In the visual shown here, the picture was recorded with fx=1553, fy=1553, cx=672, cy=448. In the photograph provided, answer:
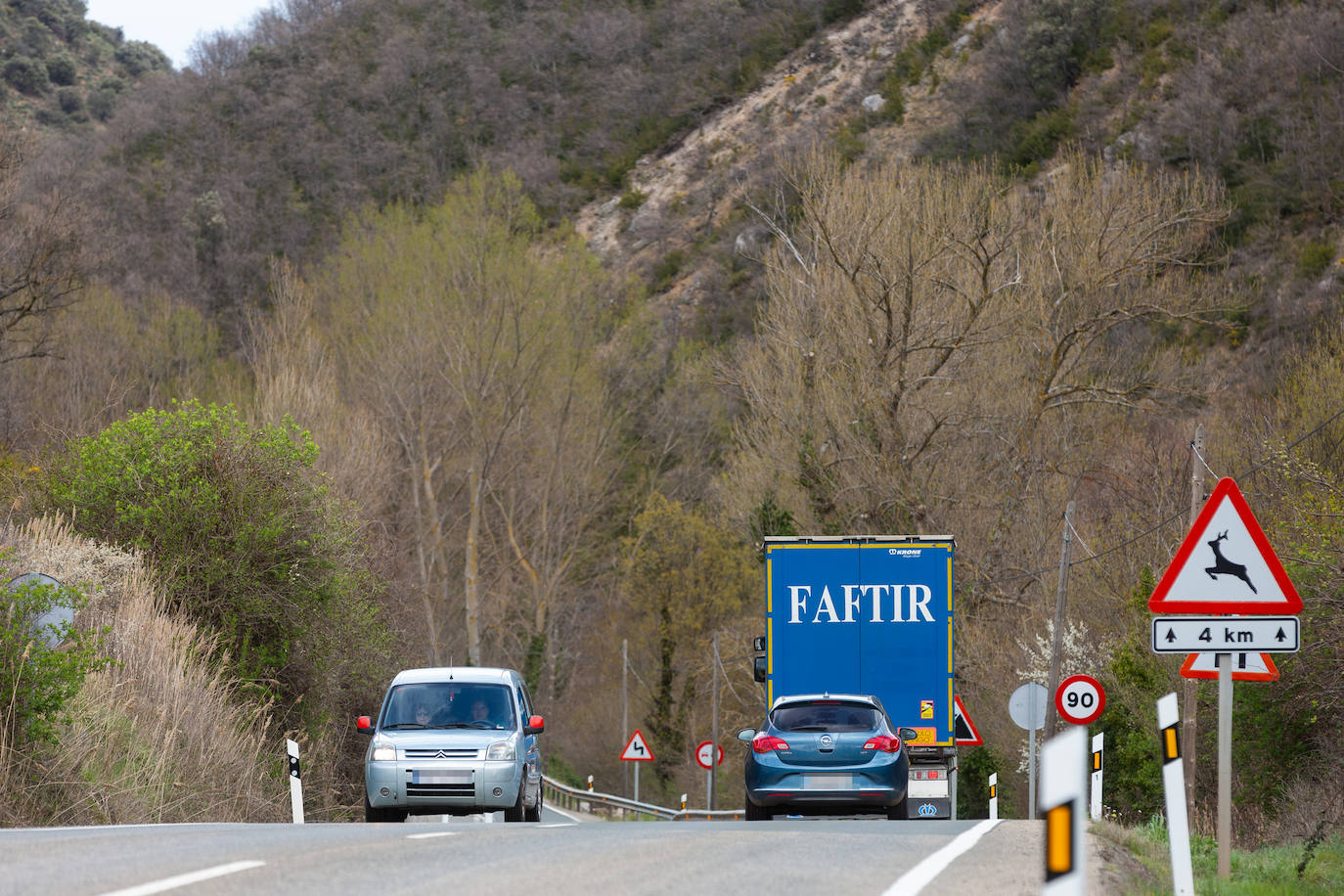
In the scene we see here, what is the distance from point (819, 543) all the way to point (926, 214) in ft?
59.7

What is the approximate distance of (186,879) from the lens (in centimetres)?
770

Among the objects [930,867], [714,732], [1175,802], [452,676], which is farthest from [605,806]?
[1175,802]

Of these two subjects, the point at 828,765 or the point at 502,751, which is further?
the point at 502,751

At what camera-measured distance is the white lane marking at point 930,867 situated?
8.27m

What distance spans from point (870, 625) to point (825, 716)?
13.5 ft

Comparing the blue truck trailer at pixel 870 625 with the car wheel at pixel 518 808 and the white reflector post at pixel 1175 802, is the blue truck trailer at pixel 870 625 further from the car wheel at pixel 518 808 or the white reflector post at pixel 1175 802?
the white reflector post at pixel 1175 802

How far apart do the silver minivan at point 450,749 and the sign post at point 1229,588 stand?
8511mm

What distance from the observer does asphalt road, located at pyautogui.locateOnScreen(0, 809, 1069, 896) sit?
25.8ft

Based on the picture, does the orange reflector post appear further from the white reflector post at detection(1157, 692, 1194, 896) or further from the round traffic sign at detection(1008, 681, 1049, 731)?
the round traffic sign at detection(1008, 681, 1049, 731)

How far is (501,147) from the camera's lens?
102 meters

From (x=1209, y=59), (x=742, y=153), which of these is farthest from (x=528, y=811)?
(x=742, y=153)

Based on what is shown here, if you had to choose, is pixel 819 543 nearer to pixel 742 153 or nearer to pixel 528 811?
pixel 528 811

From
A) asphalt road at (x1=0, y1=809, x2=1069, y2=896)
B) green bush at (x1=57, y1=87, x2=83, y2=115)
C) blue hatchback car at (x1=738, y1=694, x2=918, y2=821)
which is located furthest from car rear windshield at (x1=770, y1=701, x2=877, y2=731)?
green bush at (x1=57, y1=87, x2=83, y2=115)

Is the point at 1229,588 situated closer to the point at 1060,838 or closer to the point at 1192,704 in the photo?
the point at 1060,838
